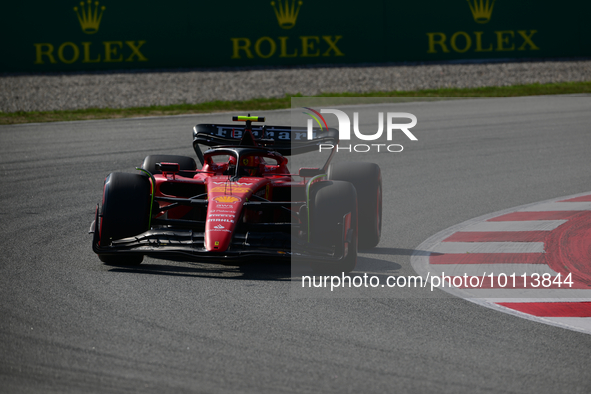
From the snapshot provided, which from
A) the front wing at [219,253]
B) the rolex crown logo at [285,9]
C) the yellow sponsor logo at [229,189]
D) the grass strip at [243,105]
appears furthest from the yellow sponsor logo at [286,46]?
the front wing at [219,253]

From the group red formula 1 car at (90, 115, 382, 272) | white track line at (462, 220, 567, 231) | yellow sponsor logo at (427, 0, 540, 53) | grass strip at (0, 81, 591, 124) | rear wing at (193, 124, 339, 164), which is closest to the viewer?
red formula 1 car at (90, 115, 382, 272)

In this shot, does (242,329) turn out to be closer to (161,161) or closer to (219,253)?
(219,253)

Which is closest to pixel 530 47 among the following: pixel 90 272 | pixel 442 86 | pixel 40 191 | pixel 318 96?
pixel 442 86

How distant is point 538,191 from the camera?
30.8 ft

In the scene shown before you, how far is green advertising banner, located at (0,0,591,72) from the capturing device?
19.4 m

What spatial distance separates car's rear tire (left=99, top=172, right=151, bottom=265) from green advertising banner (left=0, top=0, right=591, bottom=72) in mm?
14363

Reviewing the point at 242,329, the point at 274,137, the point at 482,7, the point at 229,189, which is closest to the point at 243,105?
the point at 482,7

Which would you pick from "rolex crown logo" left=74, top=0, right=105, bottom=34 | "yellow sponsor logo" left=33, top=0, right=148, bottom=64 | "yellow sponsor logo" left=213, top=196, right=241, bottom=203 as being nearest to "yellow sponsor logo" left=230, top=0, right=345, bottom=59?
"yellow sponsor logo" left=33, top=0, right=148, bottom=64

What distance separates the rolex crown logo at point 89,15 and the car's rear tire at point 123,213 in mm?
14334

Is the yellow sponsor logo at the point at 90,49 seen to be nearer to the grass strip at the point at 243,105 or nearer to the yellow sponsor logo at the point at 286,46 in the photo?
the yellow sponsor logo at the point at 286,46

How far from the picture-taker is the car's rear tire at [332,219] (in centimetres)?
585

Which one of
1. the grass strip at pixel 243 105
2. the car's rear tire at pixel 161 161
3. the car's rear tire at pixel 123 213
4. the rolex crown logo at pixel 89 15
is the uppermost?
the rolex crown logo at pixel 89 15

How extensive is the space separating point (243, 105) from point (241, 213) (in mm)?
10452

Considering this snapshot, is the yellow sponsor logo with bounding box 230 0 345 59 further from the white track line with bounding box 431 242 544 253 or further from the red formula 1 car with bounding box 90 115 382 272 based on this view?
the white track line with bounding box 431 242 544 253
